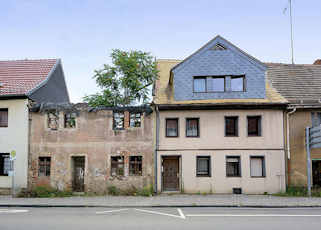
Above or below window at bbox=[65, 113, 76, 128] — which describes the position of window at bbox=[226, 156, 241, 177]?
below

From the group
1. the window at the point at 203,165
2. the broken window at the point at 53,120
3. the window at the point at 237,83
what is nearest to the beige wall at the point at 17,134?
the broken window at the point at 53,120

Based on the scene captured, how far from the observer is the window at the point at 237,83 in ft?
64.0

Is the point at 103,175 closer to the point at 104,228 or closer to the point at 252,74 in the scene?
the point at 104,228

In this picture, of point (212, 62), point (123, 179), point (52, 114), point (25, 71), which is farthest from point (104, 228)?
point (25, 71)

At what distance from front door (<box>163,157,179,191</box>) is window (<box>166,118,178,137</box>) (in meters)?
1.56

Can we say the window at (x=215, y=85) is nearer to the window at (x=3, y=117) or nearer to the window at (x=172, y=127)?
the window at (x=172, y=127)

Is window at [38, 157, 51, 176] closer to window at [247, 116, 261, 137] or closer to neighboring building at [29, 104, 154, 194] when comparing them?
neighboring building at [29, 104, 154, 194]

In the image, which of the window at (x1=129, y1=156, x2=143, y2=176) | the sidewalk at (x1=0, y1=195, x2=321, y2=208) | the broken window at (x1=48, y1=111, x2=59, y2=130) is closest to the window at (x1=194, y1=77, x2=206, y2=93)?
the window at (x1=129, y1=156, x2=143, y2=176)

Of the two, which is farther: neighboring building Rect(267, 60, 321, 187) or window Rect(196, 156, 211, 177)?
neighboring building Rect(267, 60, 321, 187)

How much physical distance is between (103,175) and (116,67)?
7.24m

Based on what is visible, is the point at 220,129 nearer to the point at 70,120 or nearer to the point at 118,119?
the point at 118,119

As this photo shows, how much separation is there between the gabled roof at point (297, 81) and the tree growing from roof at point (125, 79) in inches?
362

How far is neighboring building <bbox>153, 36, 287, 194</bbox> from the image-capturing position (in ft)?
60.6

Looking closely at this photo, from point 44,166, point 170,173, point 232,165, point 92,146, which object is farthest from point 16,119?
point 232,165
